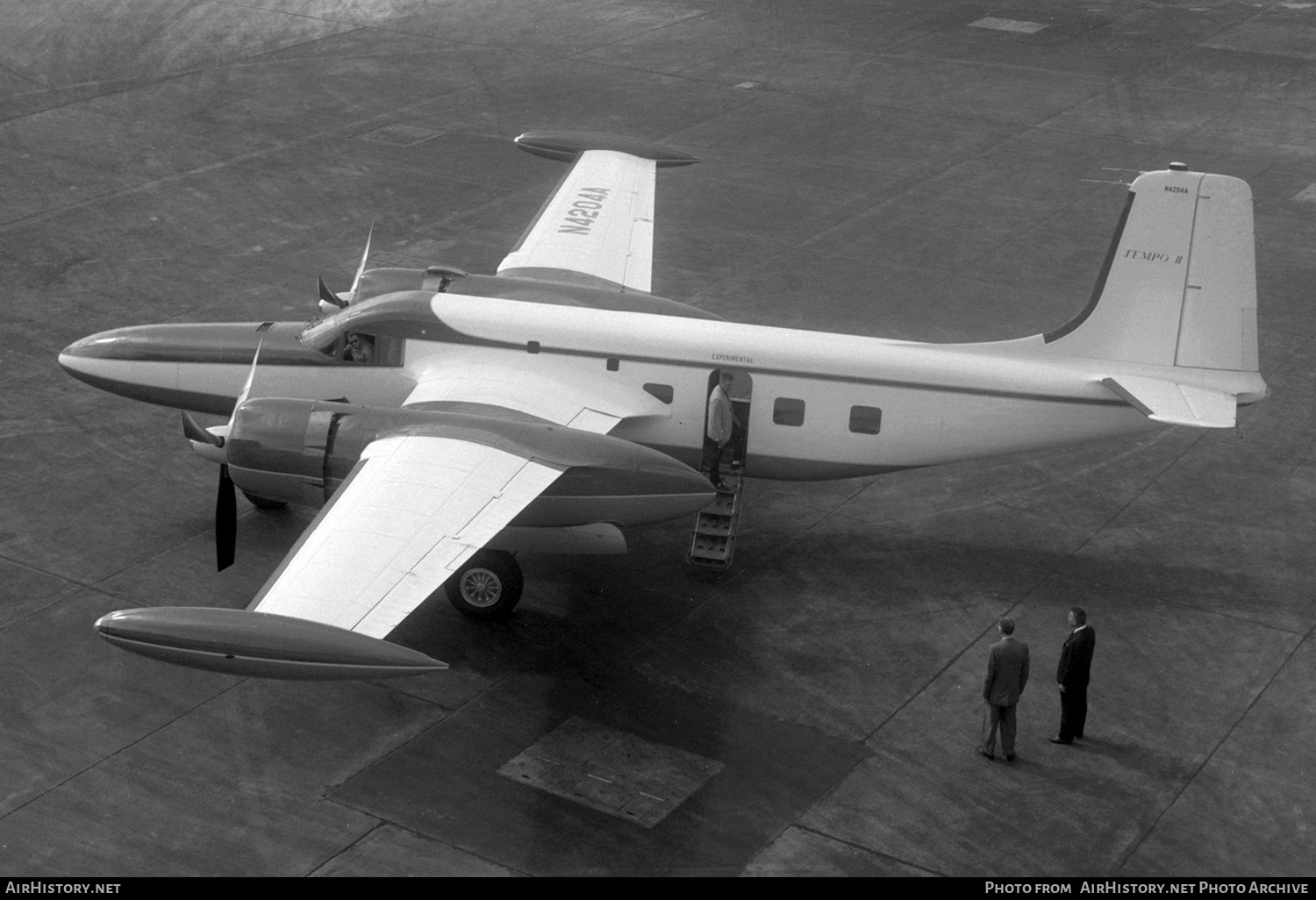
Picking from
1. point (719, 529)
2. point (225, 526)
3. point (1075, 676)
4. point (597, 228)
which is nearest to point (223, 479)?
point (225, 526)

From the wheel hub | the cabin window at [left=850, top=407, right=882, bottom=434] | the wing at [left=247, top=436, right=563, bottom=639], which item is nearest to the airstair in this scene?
the cabin window at [left=850, top=407, right=882, bottom=434]

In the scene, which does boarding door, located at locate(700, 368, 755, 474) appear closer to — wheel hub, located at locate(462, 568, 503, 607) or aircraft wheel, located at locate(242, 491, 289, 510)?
wheel hub, located at locate(462, 568, 503, 607)

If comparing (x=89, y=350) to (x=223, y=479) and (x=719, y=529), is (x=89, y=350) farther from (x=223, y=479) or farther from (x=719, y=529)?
(x=719, y=529)

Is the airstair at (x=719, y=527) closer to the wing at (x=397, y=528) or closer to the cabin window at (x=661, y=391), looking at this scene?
the cabin window at (x=661, y=391)

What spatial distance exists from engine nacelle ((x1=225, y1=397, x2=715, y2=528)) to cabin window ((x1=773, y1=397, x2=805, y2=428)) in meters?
2.24

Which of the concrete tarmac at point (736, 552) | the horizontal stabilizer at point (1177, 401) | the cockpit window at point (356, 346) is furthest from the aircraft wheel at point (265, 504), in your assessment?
the horizontal stabilizer at point (1177, 401)

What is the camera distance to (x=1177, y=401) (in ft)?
62.5

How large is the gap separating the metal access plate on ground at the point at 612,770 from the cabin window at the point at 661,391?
5165 mm

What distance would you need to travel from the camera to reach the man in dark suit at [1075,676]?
15961 millimetres

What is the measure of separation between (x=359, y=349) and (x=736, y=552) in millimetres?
5833

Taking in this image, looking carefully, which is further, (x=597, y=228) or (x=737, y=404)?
(x=597, y=228)

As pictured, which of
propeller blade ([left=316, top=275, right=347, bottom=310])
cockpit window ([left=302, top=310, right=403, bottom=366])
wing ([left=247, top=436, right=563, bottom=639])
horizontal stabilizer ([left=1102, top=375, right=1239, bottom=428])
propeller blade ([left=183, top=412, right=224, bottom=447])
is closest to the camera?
wing ([left=247, top=436, right=563, bottom=639])

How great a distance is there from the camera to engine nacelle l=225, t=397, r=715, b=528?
1794 centimetres

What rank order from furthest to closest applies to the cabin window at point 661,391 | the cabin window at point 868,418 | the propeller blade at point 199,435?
the cabin window at point 661,391, the cabin window at point 868,418, the propeller blade at point 199,435
